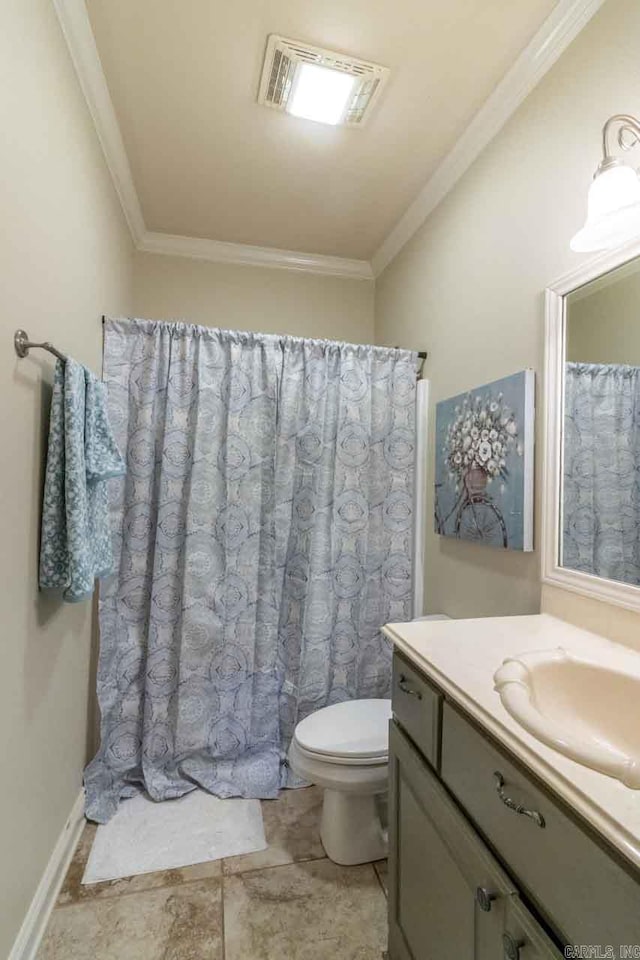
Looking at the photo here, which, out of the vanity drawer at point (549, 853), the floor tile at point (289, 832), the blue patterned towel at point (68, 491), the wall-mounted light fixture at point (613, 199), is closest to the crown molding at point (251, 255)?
the blue patterned towel at point (68, 491)

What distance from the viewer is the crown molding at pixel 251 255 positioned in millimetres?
2422

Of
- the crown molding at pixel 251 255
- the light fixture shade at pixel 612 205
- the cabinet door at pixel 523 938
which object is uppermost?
the crown molding at pixel 251 255

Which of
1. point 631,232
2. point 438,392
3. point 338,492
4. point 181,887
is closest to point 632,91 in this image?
point 631,232

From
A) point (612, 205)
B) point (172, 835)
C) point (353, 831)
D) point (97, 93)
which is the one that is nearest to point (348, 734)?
point (353, 831)

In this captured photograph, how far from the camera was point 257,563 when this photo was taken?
1946mm

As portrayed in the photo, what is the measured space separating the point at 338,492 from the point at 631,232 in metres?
1.36

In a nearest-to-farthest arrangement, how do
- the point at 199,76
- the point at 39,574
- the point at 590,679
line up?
the point at 590,679
the point at 39,574
the point at 199,76

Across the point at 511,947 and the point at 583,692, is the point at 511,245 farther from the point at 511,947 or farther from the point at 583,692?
the point at 511,947

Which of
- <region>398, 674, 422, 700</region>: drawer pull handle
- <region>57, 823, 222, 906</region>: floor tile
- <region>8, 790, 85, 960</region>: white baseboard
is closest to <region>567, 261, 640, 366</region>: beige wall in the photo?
<region>398, 674, 422, 700</region>: drawer pull handle

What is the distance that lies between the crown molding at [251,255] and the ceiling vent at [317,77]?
3.05 feet

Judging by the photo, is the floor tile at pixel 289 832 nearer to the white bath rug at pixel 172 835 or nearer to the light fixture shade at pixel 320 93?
the white bath rug at pixel 172 835

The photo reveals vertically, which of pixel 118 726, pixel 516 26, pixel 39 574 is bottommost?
pixel 118 726

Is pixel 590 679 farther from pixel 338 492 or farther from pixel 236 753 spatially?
pixel 236 753

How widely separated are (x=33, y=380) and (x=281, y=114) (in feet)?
4.43
